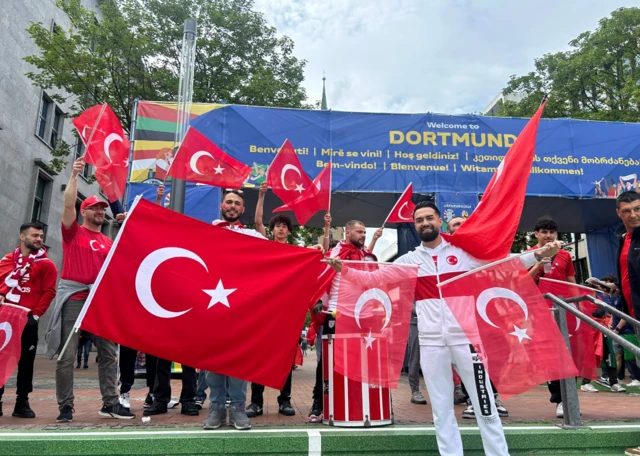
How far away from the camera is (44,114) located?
790 inches

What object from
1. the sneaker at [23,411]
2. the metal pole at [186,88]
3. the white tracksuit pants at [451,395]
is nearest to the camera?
the white tracksuit pants at [451,395]

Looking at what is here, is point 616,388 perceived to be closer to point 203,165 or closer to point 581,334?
point 581,334

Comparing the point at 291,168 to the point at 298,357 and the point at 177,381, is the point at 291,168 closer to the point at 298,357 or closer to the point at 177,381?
the point at 298,357

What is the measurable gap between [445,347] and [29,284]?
14.1ft

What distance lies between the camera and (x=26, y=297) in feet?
15.7

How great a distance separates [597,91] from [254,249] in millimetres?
21334

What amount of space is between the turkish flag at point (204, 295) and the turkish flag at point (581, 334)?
93.0 inches

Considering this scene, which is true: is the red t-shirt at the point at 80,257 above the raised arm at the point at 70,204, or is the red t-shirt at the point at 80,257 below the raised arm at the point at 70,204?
below

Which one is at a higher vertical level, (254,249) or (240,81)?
(240,81)

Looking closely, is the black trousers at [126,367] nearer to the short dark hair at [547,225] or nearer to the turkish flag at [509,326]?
the turkish flag at [509,326]

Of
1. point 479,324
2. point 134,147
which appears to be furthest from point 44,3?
point 479,324

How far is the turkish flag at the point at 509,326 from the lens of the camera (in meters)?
3.23

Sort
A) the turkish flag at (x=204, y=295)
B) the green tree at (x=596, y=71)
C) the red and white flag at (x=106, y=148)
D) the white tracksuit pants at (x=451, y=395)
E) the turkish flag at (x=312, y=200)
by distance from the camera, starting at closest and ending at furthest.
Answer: the white tracksuit pants at (x=451, y=395) < the turkish flag at (x=204, y=295) < the red and white flag at (x=106, y=148) < the turkish flag at (x=312, y=200) < the green tree at (x=596, y=71)

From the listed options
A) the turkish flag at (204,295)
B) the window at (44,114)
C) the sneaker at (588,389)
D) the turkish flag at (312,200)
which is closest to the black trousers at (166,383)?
the turkish flag at (204,295)
